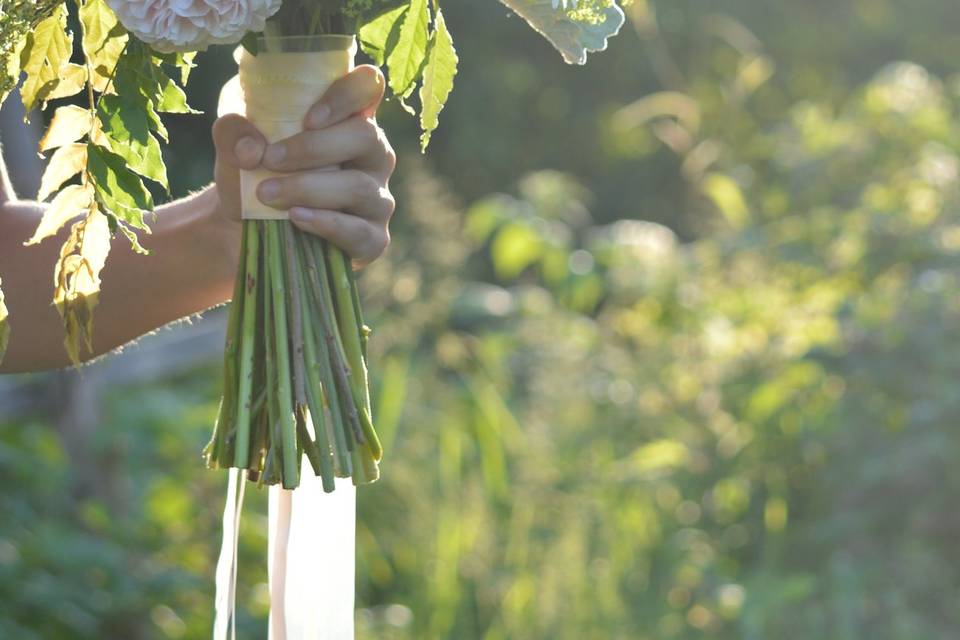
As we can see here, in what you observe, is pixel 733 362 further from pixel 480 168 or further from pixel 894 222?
pixel 480 168

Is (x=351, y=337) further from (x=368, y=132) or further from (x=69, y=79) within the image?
(x=69, y=79)

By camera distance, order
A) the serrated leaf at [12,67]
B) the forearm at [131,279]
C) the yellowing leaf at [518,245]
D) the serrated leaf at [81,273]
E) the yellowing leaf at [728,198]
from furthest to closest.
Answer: the yellowing leaf at [728,198] → the yellowing leaf at [518,245] → the forearm at [131,279] → the serrated leaf at [81,273] → the serrated leaf at [12,67]

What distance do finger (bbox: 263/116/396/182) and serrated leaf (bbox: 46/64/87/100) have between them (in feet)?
0.73

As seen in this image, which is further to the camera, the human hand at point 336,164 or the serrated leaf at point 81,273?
the human hand at point 336,164

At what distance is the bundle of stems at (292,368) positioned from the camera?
4.64 ft

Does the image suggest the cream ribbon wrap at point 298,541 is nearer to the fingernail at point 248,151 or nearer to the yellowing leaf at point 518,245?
the fingernail at point 248,151

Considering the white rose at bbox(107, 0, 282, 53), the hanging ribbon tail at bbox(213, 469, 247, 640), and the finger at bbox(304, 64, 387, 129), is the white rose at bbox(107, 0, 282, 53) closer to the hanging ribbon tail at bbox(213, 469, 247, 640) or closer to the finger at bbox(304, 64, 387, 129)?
the finger at bbox(304, 64, 387, 129)

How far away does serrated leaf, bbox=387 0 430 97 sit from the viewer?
135cm

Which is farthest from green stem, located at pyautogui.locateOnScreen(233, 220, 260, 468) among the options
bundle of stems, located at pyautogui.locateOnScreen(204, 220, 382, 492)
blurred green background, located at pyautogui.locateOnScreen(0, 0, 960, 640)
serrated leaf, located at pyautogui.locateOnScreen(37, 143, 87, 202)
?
blurred green background, located at pyautogui.locateOnScreen(0, 0, 960, 640)

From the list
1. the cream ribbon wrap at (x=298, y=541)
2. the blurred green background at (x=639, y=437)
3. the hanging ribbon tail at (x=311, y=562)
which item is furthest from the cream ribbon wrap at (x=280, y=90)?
the blurred green background at (x=639, y=437)

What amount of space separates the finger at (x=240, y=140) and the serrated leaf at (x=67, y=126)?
0.21 m

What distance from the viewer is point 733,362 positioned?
11.5ft

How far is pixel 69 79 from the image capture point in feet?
4.25

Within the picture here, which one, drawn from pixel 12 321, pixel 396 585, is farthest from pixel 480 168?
pixel 12 321
